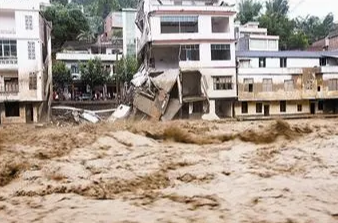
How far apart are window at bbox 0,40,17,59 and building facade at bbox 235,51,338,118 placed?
1643 cm

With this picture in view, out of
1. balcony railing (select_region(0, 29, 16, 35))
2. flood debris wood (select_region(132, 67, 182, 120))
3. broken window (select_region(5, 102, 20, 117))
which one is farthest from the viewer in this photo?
broken window (select_region(5, 102, 20, 117))

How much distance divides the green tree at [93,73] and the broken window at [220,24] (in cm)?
1132

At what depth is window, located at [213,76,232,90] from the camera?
104 ft

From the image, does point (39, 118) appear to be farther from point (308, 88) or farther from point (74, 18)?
point (308, 88)

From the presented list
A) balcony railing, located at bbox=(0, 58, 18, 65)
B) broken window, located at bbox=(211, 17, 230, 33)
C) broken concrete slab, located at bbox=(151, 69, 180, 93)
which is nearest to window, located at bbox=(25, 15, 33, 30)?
balcony railing, located at bbox=(0, 58, 18, 65)

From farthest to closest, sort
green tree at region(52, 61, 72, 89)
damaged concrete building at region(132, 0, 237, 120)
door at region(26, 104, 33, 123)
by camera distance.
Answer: green tree at region(52, 61, 72, 89) → door at region(26, 104, 33, 123) → damaged concrete building at region(132, 0, 237, 120)

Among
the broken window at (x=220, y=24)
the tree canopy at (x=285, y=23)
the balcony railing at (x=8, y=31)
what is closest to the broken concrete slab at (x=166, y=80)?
the broken window at (x=220, y=24)

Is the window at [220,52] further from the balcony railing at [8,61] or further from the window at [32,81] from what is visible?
the balcony railing at [8,61]

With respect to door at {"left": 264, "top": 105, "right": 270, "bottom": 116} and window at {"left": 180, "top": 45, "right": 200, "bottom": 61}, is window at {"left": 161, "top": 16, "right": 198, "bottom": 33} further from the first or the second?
door at {"left": 264, "top": 105, "right": 270, "bottom": 116}

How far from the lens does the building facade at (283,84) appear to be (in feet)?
108

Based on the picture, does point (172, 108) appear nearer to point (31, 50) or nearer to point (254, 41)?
point (31, 50)

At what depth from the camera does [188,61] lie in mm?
31172

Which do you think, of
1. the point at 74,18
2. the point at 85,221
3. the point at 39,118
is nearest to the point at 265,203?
the point at 85,221

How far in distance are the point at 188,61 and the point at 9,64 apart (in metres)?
12.7
